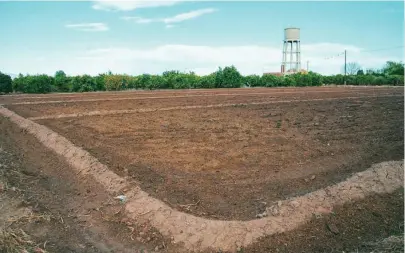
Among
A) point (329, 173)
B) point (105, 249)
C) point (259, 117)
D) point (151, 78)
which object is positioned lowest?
point (105, 249)

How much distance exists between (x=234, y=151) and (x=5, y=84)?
35.8m

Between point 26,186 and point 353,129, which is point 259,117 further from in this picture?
point 26,186

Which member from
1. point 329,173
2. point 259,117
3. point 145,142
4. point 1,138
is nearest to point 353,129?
point 259,117

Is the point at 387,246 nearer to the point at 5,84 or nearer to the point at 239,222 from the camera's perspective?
the point at 239,222

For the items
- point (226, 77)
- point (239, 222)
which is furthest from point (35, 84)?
point (239, 222)

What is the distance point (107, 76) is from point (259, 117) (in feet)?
117

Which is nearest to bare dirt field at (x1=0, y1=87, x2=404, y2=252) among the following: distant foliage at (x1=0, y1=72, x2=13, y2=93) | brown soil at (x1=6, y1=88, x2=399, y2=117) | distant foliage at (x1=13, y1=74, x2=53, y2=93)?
brown soil at (x1=6, y1=88, x2=399, y2=117)

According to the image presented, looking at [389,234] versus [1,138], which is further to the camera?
[1,138]

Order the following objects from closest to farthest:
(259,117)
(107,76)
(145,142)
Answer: (145,142) < (259,117) < (107,76)

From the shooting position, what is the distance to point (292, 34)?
70125 millimetres

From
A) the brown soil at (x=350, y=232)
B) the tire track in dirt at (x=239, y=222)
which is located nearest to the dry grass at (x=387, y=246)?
the brown soil at (x=350, y=232)

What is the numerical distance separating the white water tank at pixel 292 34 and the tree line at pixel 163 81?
10.1 m

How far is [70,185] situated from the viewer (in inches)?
313

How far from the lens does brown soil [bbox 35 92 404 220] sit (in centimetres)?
686
